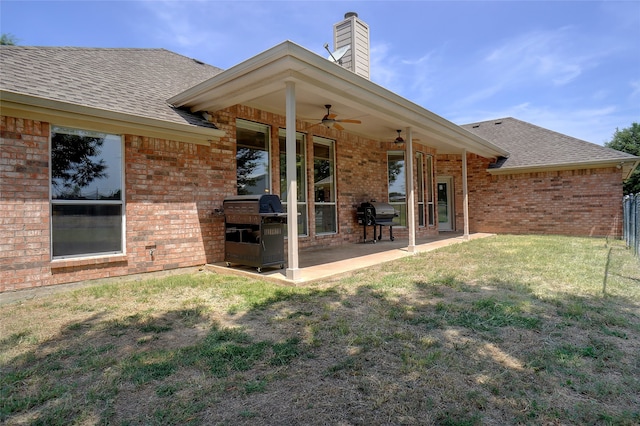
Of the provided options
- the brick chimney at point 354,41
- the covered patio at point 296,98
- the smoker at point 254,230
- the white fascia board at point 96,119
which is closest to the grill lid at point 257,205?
the smoker at point 254,230

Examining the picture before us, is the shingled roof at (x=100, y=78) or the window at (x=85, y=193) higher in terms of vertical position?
the shingled roof at (x=100, y=78)

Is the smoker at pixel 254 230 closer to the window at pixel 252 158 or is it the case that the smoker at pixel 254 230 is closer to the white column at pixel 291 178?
the white column at pixel 291 178

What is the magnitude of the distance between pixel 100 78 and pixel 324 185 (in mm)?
5195

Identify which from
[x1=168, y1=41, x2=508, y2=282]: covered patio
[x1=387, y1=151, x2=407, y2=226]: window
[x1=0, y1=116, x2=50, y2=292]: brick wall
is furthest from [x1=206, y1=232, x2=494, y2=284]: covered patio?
[x1=0, y1=116, x2=50, y2=292]: brick wall

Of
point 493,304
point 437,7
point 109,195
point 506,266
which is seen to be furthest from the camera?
point 437,7

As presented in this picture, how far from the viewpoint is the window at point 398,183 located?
10.9 meters

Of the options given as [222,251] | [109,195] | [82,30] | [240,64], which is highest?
[82,30]

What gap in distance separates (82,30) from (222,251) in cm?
698

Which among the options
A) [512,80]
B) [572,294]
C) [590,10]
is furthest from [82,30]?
[512,80]

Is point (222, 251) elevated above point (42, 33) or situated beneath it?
situated beneath

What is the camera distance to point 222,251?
21.1 ft

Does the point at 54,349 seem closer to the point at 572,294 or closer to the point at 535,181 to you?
the point at 572,294

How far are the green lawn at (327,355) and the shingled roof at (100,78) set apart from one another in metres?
2.67

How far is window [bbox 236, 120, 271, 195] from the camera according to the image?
6852 mm
